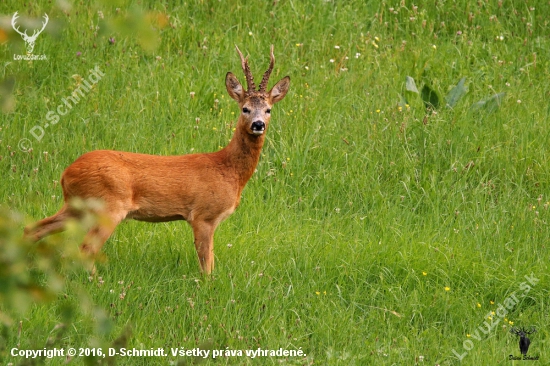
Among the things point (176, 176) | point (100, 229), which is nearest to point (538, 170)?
point (176, 176)

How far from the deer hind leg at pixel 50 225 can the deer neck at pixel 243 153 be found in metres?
1.25

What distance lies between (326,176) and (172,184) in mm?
1794

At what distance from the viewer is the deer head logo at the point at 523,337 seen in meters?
5.50

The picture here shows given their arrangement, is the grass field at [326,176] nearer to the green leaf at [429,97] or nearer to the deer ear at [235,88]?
the green leaf at [429,97]

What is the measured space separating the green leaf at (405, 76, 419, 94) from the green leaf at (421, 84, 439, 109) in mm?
93

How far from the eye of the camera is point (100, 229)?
6.00m

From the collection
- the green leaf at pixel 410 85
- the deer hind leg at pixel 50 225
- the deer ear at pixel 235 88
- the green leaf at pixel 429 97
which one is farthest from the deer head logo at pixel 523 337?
the green leaf at pixel 410 85

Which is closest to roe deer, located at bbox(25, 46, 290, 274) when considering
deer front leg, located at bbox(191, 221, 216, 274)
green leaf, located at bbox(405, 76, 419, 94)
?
deer front leg, located at bbox(191, 221, 216, 274)

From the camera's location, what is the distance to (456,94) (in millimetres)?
8734

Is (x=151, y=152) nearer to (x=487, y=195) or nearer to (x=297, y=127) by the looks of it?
(x=297, y=127)

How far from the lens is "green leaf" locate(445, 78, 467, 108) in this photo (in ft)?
28.6

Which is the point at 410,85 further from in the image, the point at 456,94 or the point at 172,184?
the point at 172,184

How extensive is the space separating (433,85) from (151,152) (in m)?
3.13

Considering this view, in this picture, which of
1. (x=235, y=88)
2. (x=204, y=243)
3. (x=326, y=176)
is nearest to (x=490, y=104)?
(x=326, y=176)
